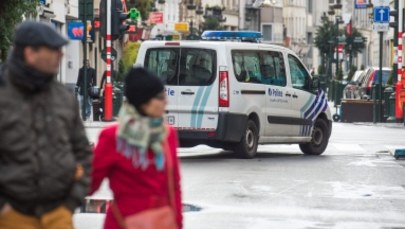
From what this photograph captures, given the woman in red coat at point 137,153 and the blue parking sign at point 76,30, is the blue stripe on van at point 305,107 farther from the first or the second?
the blue parking sign at point 76,30

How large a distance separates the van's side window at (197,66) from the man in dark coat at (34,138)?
15473mm

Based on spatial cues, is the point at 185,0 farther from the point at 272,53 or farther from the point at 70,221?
the point at 70,221

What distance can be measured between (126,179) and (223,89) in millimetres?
15121

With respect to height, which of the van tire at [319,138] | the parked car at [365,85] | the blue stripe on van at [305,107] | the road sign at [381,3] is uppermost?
the road sign at [381,3]

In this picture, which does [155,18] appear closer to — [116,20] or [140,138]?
[116,20]

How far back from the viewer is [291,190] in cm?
1747

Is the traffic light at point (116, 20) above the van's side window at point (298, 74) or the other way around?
above

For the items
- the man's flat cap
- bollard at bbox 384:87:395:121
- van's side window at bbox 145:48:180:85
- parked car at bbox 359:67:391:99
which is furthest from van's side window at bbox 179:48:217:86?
parked car at bbox 359:67:391:99

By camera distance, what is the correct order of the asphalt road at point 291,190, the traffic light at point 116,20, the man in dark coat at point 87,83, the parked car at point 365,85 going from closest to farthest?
the asphalt road at point 291,190, the traffic light at point 116,20, the man in dark coat at point 87,83, the parked car at point 365,85

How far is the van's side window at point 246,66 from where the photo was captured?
2256 centimetres

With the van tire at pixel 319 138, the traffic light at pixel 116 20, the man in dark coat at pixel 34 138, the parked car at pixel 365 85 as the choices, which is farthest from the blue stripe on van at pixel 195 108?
the parked car at pixel 365 85

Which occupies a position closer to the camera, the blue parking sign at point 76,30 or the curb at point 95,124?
the curb at point 95,124

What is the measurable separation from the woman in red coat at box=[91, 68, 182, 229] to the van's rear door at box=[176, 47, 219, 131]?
1499 centimetres

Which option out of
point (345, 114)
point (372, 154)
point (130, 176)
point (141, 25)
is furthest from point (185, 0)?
point (130, 176)
